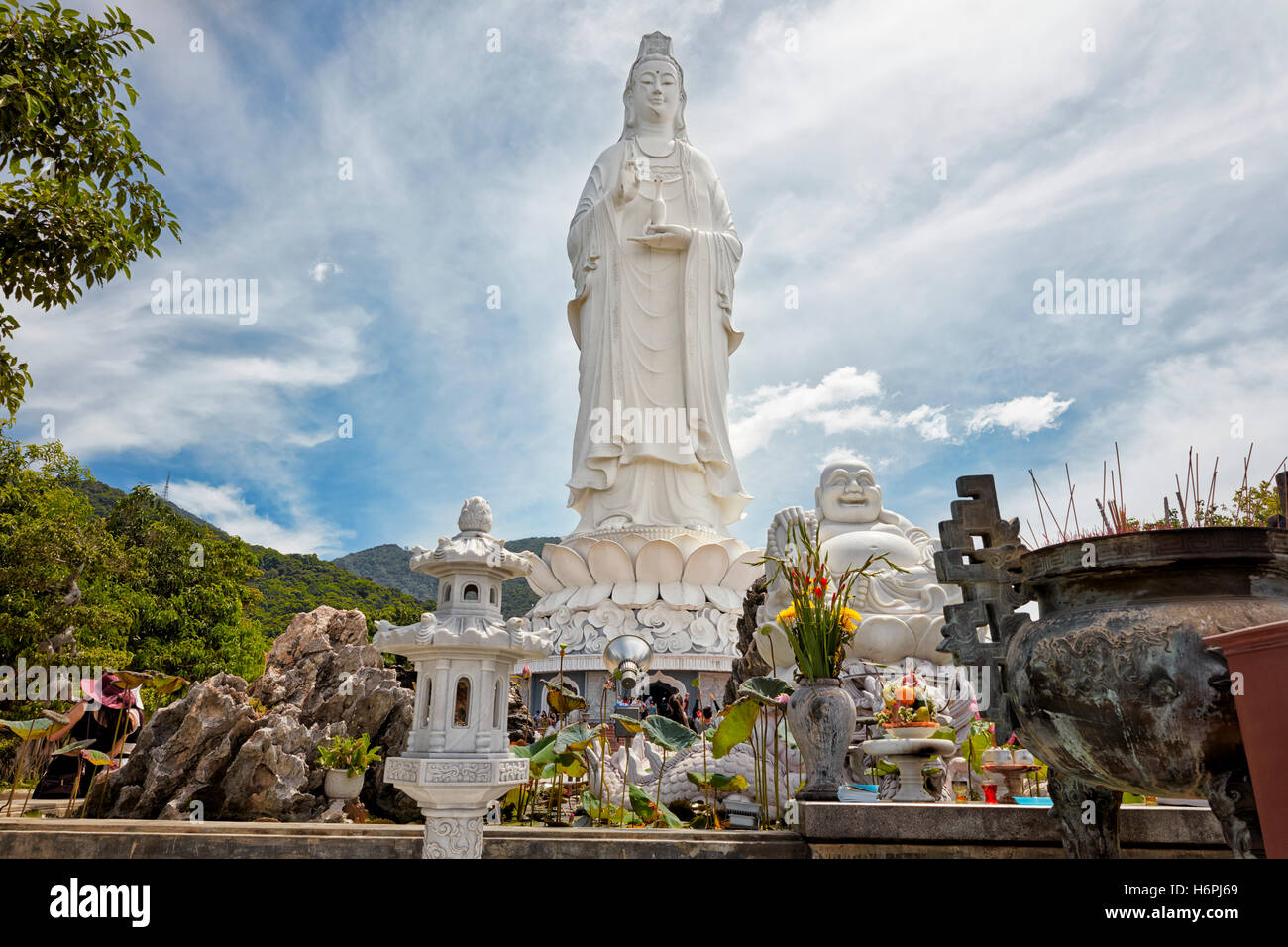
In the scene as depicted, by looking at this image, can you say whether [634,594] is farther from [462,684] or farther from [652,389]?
[462,684]

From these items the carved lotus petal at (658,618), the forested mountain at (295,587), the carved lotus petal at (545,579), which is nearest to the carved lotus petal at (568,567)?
the carved lotus petal at (545,579)

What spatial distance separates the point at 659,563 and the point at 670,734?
25.5 ft

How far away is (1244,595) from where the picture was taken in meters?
2.07

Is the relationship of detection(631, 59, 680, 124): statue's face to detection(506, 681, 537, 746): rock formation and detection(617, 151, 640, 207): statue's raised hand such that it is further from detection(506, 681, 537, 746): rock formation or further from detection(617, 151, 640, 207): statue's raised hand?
detection(506, 681, 537, 746): rock formation

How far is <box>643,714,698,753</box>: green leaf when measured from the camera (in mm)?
4155

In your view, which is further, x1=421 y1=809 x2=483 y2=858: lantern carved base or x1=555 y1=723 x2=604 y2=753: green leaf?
x1=555 y1=723 x2=604 y2=753: green leaf

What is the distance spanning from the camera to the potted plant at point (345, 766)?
479 cm

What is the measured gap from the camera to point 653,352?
13.4 metres

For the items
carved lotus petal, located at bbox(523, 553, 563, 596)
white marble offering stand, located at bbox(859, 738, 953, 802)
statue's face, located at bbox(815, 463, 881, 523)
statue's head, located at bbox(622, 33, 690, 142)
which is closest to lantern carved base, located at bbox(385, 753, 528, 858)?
white marble offering stand, located at bbox(859, 738, 953, 802)

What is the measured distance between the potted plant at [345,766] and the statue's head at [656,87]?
12.0 meters

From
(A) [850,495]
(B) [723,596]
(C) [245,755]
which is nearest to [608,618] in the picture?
(B) [723,596]

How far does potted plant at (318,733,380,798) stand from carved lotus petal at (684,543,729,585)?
743 cm
